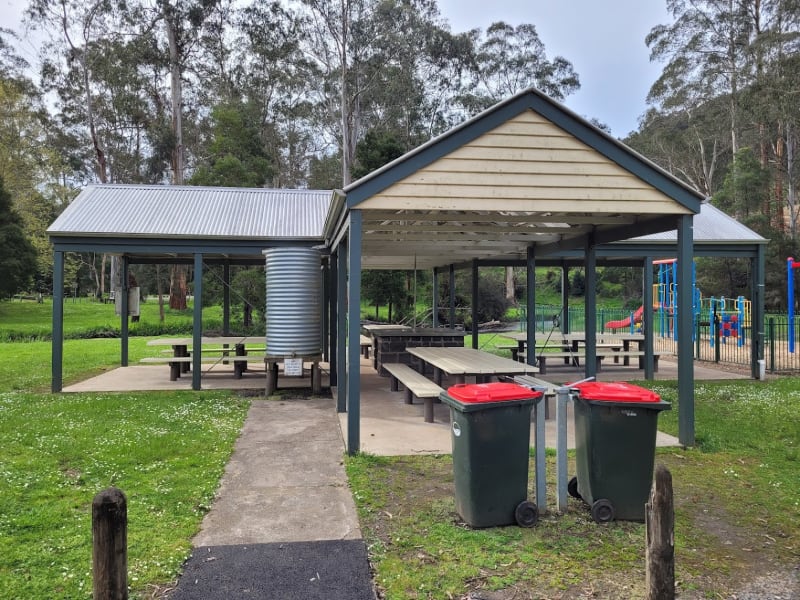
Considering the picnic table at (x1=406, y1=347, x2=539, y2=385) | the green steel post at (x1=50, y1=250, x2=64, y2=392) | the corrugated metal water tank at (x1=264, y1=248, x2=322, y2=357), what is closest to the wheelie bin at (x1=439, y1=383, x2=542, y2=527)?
the picnic table at (x1=406, y1=347, x2=539, y2=385)

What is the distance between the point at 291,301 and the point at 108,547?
7194 mm

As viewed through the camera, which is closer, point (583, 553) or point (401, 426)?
point (583, 553)

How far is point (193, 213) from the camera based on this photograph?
11.1 meters

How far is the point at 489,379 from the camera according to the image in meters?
7.16

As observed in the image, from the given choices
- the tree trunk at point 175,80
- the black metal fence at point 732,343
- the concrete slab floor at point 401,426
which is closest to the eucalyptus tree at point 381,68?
the tree trunk at point 175,80

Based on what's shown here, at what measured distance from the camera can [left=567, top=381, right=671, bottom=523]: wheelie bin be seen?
3.99 meters

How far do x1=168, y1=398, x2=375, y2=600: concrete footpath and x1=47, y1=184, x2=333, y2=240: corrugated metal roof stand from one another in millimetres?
5076

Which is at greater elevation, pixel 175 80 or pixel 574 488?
pixel 175 80

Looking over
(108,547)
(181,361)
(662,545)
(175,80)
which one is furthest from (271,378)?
(175,80)

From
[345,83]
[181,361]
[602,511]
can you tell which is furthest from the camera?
[345,83]

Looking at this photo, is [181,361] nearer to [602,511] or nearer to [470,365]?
[470,365]

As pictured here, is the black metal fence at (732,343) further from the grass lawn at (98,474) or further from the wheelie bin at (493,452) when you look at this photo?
the wheelie bin at (493,452)

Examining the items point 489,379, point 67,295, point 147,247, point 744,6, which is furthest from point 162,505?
point 67,295

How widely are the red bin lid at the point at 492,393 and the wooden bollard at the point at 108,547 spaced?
7.38 ft
